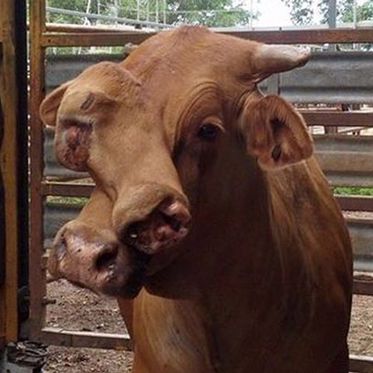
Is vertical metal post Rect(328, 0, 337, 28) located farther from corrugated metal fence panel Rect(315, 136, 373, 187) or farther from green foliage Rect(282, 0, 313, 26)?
green foliage Rect(282, 0, 313, 26)

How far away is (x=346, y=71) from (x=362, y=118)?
0.25 metres

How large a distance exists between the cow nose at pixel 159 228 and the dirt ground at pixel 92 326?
116 inches

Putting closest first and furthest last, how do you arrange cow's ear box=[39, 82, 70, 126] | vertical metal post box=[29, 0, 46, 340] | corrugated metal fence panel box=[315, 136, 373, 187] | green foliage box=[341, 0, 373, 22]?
cow's ear box=[39, 82, 70, 126]
corrugated metal fence panel box=[315, 136, 373, 187]
vertical metal post box=[29, 0, 46, 340]
green foliage box=[341, 0, 373, 22]

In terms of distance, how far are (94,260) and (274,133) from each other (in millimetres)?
756

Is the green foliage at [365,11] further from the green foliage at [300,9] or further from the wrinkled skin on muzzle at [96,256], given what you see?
the wrinkled skin on muzzle at [96,256]

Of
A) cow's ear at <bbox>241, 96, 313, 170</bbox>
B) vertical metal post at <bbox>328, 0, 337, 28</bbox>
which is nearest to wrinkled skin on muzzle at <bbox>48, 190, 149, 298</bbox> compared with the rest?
cow's ear at <bbox>241, 96, 313, 170</bbox>

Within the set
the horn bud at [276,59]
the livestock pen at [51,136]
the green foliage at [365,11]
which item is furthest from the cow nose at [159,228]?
the green foliage at [365,11]

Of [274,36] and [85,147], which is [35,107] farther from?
[85,147]

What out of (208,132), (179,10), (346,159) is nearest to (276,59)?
(208,132)

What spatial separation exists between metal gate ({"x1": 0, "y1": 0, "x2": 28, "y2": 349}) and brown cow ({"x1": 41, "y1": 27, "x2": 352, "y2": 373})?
1.60 metres

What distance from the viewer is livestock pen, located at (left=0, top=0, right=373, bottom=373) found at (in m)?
4.91

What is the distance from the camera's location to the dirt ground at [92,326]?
6.30 meters

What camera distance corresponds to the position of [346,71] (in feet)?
16.1

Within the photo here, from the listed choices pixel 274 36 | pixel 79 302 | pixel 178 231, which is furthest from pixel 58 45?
pixel 79 302
